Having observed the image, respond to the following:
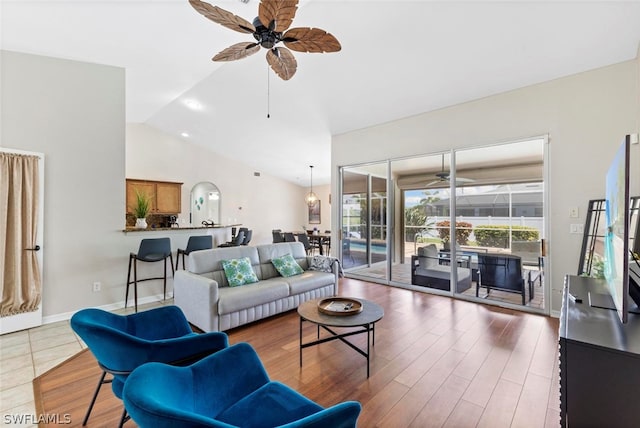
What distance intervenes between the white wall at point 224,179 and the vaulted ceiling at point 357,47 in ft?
6.90

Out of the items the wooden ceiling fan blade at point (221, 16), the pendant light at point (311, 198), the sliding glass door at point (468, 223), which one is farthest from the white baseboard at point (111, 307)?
the pendant light at point (311, 198)

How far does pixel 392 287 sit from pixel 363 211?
1.74 m

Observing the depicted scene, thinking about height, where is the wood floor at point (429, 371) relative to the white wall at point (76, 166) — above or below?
below

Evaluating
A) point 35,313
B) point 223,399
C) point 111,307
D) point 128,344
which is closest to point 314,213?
point 111,307

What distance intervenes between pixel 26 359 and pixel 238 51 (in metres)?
3.42

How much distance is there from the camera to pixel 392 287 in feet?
16.5

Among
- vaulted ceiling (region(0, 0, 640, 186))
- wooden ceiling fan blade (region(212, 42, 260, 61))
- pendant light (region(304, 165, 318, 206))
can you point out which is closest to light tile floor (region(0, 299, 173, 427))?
wooden ceiling fan blade (region(212, 42, 260, 61))

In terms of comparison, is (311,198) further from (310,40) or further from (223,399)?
(223,399)

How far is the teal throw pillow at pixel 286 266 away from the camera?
3928 millimetres

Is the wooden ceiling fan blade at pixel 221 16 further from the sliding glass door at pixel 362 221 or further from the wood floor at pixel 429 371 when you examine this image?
the sliding glass door at pixel 362 221

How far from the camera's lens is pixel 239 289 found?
3236 mm

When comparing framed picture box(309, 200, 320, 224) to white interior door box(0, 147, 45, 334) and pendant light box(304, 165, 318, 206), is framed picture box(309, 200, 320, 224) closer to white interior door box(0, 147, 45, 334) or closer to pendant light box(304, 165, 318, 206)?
pendant light box(304, 165, 318, 206)

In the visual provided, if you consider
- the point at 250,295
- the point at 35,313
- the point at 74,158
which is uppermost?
the point at 74,158

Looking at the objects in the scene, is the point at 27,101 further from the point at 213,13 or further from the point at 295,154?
the point at 295,154
